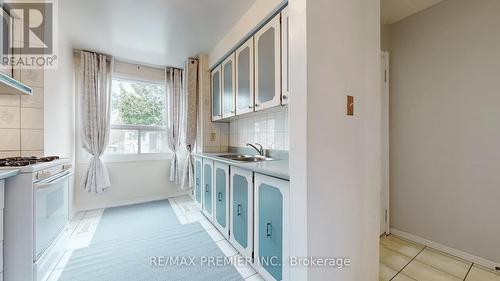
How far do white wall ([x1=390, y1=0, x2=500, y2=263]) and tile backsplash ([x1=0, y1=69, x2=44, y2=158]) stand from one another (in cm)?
359

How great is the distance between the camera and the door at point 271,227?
121cm

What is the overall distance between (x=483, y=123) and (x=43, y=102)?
154 inches

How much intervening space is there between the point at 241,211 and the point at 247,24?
1842 millimetres

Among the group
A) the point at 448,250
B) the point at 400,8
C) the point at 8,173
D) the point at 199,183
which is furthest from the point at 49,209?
the point at 400,8

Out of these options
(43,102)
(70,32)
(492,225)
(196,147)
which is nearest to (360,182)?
(492,225)

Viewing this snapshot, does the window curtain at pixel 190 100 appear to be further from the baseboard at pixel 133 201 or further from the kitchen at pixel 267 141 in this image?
the baseboard at pixel 133 201

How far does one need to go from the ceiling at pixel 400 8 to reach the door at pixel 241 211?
2.17 m

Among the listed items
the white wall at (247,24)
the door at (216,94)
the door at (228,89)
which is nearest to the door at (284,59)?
the white wall at (247,24)

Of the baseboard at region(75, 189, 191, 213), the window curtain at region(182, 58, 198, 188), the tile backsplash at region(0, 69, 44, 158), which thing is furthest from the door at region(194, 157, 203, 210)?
the tile backsplash at region(0, 69, 44, 158)

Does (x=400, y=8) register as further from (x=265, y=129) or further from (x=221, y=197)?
(x=221, y=197)

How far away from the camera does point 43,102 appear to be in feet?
5.97

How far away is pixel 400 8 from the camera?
199 cm

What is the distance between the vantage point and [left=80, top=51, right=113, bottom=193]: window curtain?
279 cm

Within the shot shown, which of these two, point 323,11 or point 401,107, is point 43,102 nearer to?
point 323,11
